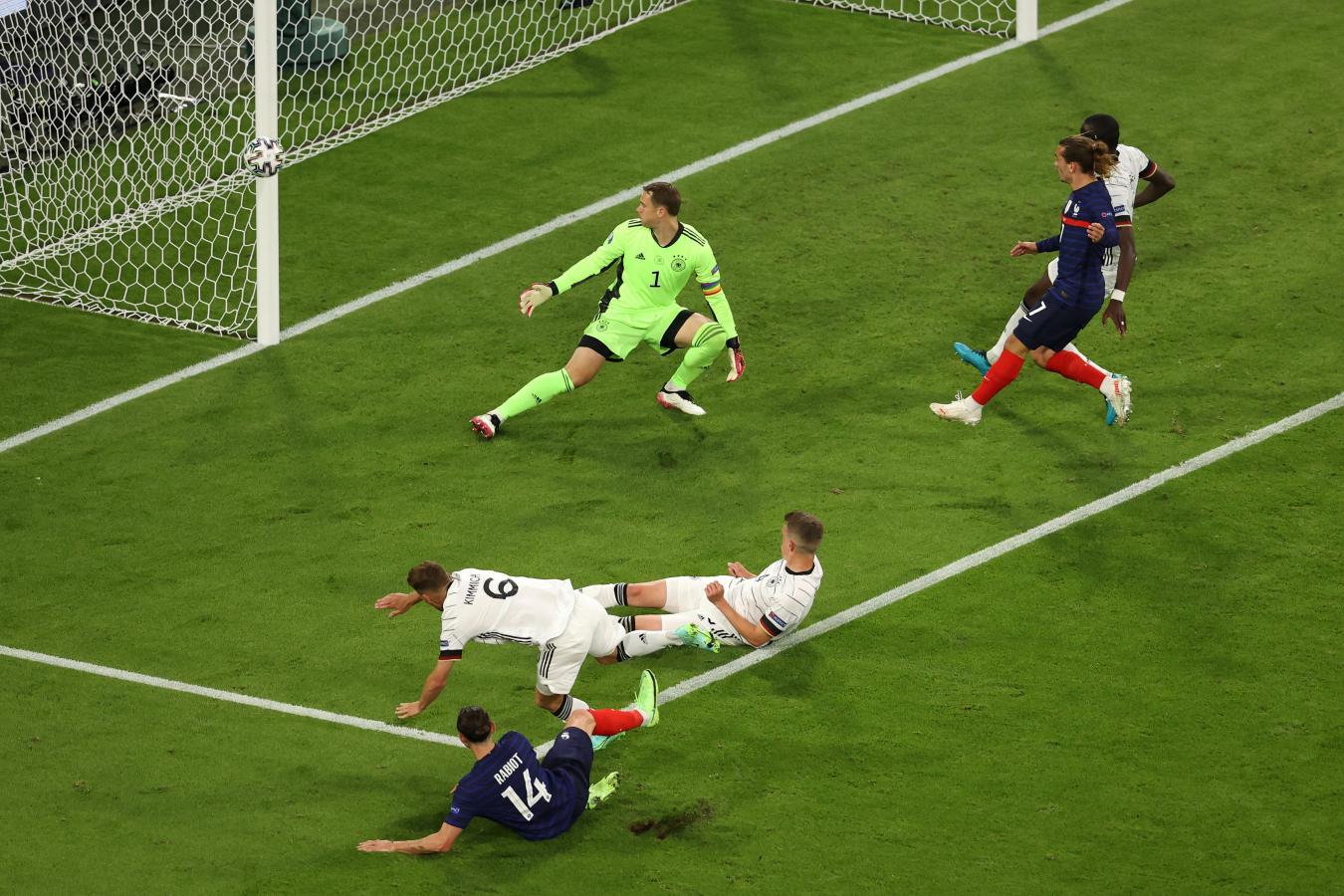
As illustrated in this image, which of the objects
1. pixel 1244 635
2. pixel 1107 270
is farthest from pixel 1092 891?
pixel 1107 270

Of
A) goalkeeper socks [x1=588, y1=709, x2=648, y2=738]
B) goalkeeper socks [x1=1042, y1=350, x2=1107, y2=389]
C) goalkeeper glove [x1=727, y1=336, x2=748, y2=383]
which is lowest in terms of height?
goalkeeper socks [x1=588, y1=709, x2=648, y2=738]

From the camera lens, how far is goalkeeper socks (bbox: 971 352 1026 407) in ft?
43.1

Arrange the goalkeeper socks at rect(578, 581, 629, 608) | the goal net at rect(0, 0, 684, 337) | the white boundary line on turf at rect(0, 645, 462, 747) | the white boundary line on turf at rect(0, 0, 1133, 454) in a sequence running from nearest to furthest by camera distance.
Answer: the white boundary line on turf at rect(0, 645, 462, 747)
the goalkeeper socks at rect(578, 581, 629, 608)
the white boundary line on turf at rect(0, 0, 1133, 454)
the goal net at rect(0, 0, 684, 337)

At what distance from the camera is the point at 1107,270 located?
13.2m

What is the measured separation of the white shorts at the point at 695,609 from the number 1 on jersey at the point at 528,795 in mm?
1812

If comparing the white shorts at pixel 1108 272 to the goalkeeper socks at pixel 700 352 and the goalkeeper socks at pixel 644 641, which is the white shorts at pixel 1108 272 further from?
A: the goalkeeper socks at pixel 644 641

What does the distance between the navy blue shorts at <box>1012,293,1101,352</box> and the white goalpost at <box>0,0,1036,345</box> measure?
212 inches

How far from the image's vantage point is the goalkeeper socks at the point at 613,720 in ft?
33.5

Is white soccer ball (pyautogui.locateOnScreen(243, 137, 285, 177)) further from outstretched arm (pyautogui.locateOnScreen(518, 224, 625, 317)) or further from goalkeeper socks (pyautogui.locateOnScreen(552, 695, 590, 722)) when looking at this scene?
goalkeeper socks (pyautogui.locateOnScreen(552, 695, 590, 722))

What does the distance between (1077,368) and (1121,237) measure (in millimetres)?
893

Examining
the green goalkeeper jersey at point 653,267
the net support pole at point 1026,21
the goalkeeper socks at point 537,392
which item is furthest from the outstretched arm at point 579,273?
the net support pole at point 1026,21

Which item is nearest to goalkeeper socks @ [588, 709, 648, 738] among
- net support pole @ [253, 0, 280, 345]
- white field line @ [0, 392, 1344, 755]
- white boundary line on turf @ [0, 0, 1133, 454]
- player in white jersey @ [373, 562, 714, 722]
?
player in white jersey @ [373, 562, 714, 722]

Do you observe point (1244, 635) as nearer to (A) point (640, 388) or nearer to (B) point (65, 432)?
(A) point (640, 388)

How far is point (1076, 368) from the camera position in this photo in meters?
13.2
